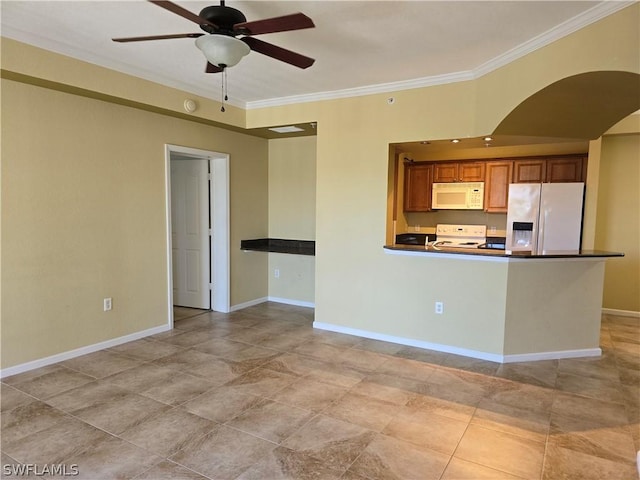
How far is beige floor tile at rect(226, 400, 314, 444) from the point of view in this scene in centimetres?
243

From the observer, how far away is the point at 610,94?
288 cm

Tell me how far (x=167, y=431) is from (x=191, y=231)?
3.31m

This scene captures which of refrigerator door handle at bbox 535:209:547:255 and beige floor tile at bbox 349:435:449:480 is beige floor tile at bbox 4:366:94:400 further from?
refrigerator door handle at bbox 535:209:547:255

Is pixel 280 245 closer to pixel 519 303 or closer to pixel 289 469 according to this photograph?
pixel 519 303

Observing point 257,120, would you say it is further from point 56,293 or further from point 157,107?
point 56,293

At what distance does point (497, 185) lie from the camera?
559cm

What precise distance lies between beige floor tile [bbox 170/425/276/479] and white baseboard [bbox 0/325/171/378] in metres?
1.95

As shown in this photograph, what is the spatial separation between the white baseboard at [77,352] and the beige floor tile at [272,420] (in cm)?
199

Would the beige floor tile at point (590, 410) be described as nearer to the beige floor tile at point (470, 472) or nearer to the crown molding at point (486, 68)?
the beige floor tile at point (470, 472)

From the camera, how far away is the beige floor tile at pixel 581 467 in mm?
2078

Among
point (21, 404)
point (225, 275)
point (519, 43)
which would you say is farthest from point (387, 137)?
point (21, 404)

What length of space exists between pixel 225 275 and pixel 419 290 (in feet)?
8.57

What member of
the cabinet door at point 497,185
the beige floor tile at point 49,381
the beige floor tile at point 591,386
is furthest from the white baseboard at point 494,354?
the beige floor tile at point 49,381

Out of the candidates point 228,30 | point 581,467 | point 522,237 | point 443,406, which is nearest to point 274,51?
point 228,30
